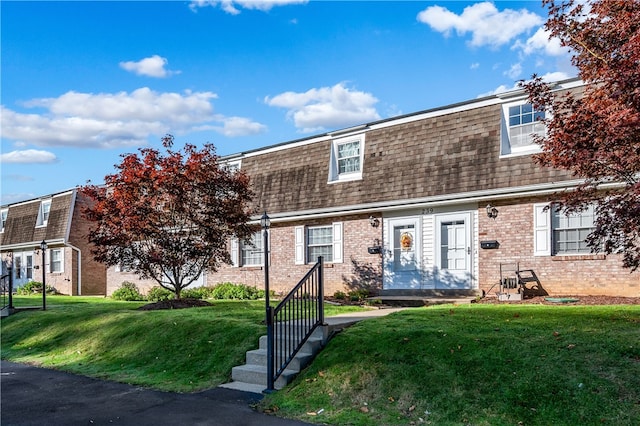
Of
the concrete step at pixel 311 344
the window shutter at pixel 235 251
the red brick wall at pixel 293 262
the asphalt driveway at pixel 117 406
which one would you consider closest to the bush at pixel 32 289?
the red brick wall at pixel 293 262

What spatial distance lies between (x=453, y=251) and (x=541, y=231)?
8.46 ft

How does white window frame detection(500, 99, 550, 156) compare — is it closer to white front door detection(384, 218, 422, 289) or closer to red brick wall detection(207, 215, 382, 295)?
white front door detection(384, 218, 422, 289)

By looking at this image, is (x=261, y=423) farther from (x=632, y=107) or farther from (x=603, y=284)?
(x=603, y=284)

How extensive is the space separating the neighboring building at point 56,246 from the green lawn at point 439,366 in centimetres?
1955

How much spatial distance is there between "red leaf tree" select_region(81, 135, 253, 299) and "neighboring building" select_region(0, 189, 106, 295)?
15.6m

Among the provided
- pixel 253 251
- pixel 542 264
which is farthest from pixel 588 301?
pixel 253 251

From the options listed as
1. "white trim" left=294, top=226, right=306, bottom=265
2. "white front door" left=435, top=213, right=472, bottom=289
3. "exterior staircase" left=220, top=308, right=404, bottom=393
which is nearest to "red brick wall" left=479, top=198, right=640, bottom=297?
"white front door" left=435, top=213, right=472, bottom=289

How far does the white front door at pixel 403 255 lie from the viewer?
16.8 metres

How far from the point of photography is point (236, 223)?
50.9 feet

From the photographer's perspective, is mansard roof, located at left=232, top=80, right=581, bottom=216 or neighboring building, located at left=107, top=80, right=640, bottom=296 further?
mansard roof, located at left=232, top=80, right=581, bottom=216

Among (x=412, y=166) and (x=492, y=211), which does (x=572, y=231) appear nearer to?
→ (x=492, y=211)

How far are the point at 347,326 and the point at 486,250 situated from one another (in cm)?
684

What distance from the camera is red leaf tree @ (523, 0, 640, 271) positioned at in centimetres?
675

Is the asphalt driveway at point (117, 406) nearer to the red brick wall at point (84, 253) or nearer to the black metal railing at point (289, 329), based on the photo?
the black metal railing at point (289, 329)
